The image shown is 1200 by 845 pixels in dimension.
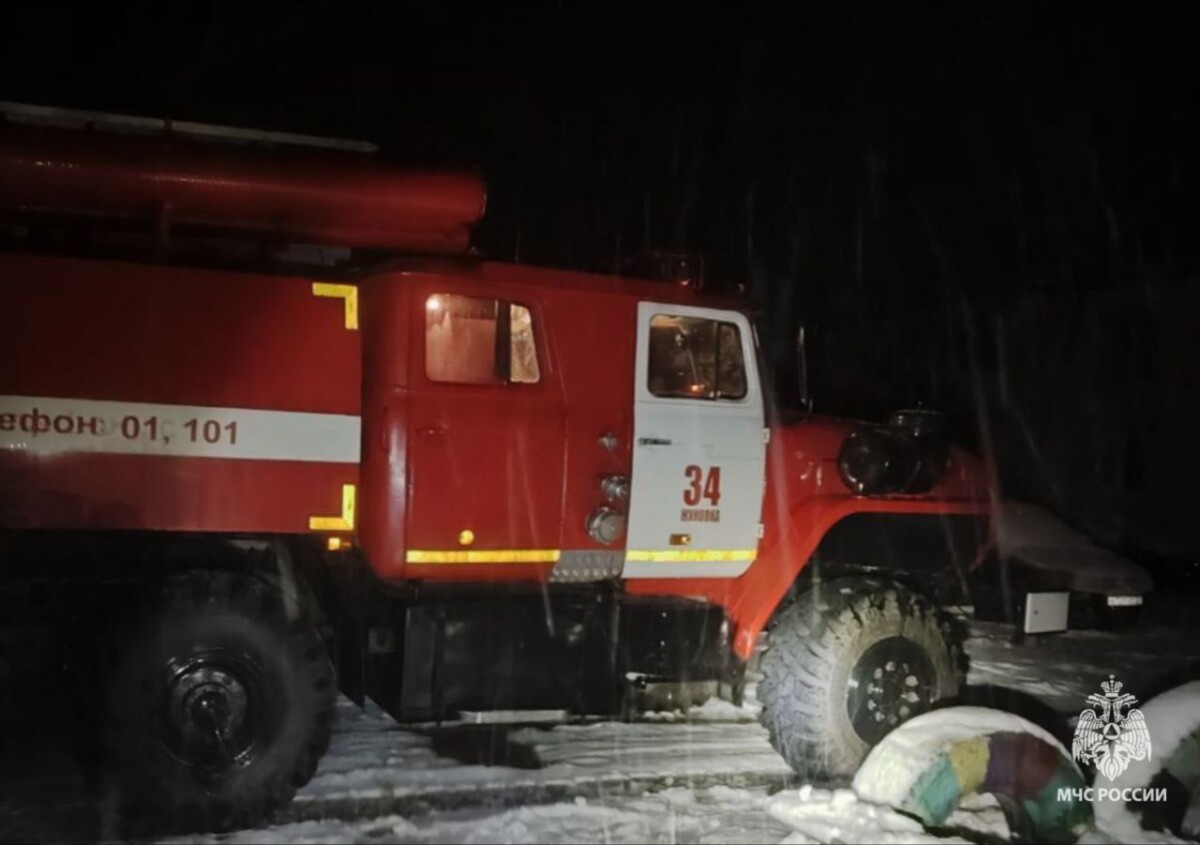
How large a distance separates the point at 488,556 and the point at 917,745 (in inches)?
94.7

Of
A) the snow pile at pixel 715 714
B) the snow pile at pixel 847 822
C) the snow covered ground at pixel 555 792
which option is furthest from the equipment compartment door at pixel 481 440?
the snow pile at pixel 715 714

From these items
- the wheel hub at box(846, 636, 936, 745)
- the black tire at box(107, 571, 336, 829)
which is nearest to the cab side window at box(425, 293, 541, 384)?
the black tire at box(107, 571, 336, 829)

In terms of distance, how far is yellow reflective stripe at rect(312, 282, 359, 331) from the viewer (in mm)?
6195

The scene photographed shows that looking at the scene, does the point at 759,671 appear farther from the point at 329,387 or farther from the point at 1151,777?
the point at 329,387

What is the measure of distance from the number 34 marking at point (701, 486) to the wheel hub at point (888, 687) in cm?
130

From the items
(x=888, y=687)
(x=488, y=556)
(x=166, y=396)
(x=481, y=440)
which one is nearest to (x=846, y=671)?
(x=888, y=687)

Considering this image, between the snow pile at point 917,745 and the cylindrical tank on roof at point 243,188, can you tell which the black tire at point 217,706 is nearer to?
the cylindrical tank on roof at point 243,188

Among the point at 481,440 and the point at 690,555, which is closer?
the point at 481,440

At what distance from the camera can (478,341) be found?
662 cm

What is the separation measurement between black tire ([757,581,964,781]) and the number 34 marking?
0.84 m

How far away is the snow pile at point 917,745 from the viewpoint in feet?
19.5

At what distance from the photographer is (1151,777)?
6.18 metres

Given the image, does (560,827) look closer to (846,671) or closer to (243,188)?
(846,671)

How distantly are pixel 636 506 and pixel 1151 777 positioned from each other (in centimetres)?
301
